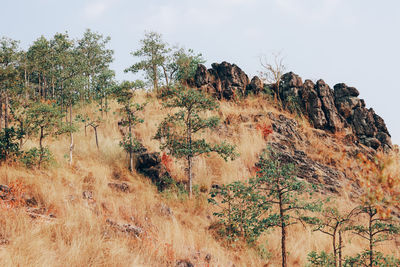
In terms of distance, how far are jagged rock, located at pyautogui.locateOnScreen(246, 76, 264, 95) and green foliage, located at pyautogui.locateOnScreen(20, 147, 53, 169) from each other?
13544 millimetres

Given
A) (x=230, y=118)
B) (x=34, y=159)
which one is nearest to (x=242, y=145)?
(x=230, y=118)

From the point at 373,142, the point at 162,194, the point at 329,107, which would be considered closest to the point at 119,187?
the point at 162,194

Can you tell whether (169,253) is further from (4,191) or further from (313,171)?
(313,171)

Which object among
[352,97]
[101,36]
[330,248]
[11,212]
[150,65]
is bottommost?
[330,248]

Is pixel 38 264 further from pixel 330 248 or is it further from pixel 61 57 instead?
pixel 61 57

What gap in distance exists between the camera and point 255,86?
1872cm

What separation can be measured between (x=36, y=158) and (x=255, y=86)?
14310mm

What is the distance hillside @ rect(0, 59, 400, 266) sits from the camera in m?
4.69

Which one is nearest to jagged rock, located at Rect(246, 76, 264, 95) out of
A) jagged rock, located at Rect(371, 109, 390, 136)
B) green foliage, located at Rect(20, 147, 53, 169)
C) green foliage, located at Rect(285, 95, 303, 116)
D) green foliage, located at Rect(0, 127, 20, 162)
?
green foliage, located at Rect(285, 95, 303, 116)

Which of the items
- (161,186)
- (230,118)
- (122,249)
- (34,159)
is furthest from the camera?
(230,118)

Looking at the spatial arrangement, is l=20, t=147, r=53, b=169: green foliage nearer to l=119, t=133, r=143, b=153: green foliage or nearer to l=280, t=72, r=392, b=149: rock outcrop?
l=119, t=133, r=143, b=153: green foliage

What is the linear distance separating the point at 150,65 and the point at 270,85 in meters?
10.0

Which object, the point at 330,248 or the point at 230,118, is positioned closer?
the point at 330,248

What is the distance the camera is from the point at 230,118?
1501 cm
